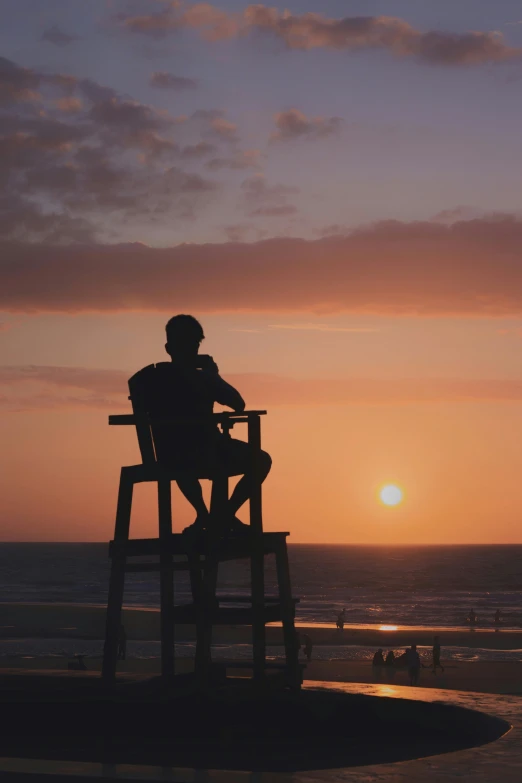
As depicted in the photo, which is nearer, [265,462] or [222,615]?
[222,615]

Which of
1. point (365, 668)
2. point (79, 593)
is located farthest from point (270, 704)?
point (79, 593)

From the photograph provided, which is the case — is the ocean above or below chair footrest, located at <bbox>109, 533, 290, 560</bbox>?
below

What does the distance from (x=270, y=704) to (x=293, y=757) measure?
73 centimetres

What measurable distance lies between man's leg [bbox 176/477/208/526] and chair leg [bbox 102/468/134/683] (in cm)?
49

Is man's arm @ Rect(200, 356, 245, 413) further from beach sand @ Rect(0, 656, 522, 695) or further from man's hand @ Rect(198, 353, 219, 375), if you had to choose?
beach sand @ Rect(0, 656, 522, 695)

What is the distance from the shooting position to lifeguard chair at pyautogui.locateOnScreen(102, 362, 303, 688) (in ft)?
32.1

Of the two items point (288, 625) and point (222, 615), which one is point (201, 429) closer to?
point (222, 615)

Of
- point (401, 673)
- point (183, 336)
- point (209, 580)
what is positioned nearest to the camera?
point (209, 580)

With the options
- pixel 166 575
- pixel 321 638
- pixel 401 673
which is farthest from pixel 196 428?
pixel 321 638

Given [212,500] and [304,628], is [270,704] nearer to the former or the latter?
[212,500]

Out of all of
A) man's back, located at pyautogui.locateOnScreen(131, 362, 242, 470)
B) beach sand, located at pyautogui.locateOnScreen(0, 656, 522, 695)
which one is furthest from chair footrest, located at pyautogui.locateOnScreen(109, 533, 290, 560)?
beach sand, located at pyautogui.locateOnScreen(0, 656, 522, 695)

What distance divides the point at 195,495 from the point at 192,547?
0.54 metres

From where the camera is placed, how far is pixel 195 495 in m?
10.2

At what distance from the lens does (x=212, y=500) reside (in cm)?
991
